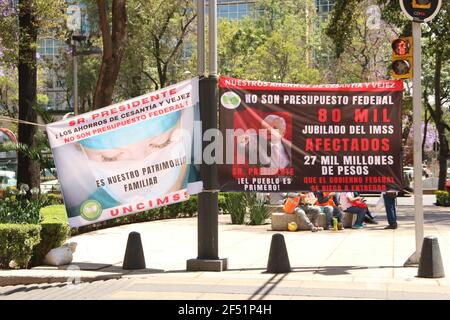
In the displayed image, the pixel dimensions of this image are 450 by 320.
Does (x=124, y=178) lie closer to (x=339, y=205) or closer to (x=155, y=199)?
(x=155, y=199)

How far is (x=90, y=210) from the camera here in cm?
→ 990

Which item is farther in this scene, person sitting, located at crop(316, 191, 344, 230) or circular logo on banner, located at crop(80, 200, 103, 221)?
person sitting, located at crop(316, 191, 344, 230)

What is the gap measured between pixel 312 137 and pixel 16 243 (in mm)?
4870

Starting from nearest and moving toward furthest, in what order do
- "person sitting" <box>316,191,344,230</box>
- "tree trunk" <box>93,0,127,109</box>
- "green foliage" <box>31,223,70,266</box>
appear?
"green foliage" <box>31,223,70,266</box> → "person sitting" <box>316,191,344,230</box> → "tree trunk" <box>93,0,127,109</box>

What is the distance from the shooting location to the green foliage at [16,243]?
32.6 feet

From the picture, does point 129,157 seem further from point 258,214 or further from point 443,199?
point 443,199

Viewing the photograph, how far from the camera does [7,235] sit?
32.7ft

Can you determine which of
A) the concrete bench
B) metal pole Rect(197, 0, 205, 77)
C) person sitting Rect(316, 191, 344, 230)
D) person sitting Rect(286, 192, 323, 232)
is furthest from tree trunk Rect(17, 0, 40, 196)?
metal pole Rect(197, 0, 205, 77)

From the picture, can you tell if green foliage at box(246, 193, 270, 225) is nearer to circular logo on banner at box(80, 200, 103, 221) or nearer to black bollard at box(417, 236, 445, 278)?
circular logo on banner at box(80, 200, 103, 221)

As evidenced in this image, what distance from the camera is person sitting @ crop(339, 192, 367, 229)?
16203 mm

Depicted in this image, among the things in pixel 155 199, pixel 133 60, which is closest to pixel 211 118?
pixel 155 199

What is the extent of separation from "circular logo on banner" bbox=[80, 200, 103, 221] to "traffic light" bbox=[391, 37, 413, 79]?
498cm

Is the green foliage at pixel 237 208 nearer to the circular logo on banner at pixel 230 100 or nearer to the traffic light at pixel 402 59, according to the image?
the circular logo on banner at pixel 230 100
